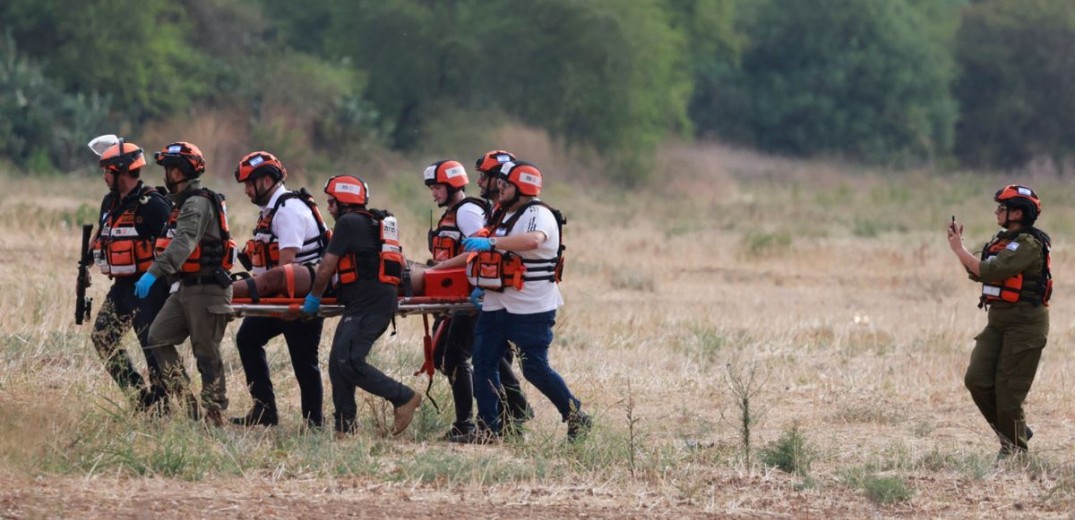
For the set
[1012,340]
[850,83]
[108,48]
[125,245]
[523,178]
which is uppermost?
[850,83]

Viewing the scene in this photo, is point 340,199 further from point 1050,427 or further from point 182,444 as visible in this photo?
point 1050,427

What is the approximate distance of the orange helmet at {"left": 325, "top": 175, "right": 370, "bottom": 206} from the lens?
8992 millimetres

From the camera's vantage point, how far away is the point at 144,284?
28.8 ft

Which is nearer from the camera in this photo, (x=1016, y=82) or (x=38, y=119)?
(x=38, y=119)

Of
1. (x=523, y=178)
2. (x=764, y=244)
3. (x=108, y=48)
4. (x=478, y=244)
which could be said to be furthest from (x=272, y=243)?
(x=108, y=48)

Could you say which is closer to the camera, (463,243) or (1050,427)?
Result: (463,243)

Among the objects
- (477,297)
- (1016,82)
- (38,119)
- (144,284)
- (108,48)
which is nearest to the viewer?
(144,284)

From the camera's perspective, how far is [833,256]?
23.3 m

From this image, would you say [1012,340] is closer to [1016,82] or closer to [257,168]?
[257,168]

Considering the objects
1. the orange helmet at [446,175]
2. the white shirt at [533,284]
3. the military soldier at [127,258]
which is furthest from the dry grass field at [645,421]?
the orange helmet at [446,175]

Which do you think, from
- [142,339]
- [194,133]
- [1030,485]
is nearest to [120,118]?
[194,133]

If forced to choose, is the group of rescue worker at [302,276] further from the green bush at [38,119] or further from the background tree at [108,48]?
the background tree at [108,48]

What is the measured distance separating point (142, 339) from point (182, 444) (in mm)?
1525

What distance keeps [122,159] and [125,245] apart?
19.8 inches
